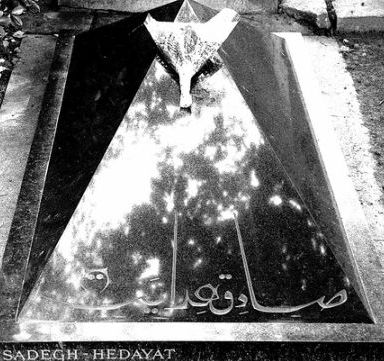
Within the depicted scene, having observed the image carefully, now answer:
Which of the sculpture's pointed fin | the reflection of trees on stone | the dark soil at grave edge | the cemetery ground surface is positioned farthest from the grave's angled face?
the dark soil at grave edge

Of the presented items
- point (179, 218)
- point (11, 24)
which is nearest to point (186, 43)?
point (179, 218)

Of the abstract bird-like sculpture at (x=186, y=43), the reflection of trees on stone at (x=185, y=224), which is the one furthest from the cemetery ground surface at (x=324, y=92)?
the abstract bird-like sculpture at (x=186, y=43)

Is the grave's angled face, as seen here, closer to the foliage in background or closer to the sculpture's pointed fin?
the sculpture's pointed fin

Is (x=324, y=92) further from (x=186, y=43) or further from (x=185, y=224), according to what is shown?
(x=185, y=224)

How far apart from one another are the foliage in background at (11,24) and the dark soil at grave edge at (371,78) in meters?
2.28

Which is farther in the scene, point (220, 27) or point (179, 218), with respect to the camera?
point (220, 27)

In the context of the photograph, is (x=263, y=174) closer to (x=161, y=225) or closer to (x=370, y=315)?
(x=161, y=225)

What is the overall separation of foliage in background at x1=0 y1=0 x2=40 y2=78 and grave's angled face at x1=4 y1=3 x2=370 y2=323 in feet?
3.77

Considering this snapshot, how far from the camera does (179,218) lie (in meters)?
2.55

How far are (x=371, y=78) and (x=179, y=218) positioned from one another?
2.54 metres

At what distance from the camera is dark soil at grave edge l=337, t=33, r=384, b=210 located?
390 cm

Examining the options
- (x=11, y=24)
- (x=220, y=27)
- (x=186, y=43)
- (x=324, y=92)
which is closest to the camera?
(x=186, y=43)

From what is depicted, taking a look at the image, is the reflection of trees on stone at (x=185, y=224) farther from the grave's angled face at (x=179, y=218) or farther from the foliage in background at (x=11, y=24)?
the foliage in background at (x=11, y=24)

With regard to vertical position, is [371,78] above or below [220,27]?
below
